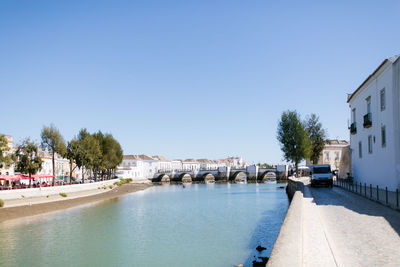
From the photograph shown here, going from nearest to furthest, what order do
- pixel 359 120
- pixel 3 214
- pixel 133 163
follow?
pixel 3 214 < pixel 359 120 < pixel 133 163

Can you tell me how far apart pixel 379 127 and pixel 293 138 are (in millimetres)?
35919

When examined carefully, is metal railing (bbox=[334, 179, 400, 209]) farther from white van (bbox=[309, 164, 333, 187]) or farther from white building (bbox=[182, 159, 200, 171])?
white building (bbox=[182, 159, 200, 171])

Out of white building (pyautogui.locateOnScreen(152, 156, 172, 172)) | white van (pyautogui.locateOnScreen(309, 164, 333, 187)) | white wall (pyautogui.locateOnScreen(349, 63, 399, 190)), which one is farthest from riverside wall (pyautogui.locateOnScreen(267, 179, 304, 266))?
white building (pyautogui.locateOnScreen(152, 156, 172, 172))

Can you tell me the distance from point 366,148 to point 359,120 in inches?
157

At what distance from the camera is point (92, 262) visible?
16.5 meters

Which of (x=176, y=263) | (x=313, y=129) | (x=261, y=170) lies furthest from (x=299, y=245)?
(x=261, y=170)

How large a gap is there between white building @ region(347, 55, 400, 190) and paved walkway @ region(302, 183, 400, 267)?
34.8 feet

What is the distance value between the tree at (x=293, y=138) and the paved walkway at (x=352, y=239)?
4784 cm

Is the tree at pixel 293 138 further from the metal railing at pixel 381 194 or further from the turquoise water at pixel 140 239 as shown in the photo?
the turquoise water at pixel 140 239

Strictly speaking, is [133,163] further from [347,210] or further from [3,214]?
[347,210]

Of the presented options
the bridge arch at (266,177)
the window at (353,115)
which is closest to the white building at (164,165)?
the bridge arch at (266,177)

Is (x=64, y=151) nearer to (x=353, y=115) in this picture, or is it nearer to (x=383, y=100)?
(x=353, y=115)

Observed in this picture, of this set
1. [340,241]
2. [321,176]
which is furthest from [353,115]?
[340,241]

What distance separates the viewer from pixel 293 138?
207 feet
